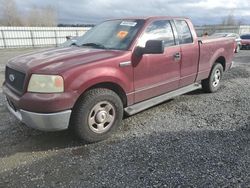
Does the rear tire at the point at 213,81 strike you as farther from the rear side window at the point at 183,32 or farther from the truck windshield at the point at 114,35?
the truck windshield at the point at 114,35

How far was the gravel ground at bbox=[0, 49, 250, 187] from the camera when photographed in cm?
299

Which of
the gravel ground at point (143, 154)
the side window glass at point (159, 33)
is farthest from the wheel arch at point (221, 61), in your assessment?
the side window glass at point (159, 33)

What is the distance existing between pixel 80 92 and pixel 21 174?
48.8 inches

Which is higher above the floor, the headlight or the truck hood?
the truck hood

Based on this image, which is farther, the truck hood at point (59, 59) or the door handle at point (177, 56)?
the door handle at point (177, 56)

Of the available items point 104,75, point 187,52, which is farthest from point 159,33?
point 104,75

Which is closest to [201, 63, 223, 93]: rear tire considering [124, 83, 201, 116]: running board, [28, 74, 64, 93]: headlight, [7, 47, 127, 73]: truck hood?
[124, 83, 201, 116]: running board

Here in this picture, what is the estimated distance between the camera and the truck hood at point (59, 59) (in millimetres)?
3500

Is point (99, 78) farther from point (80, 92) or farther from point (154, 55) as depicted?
point (154, 55)

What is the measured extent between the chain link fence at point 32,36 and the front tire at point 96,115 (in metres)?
28.5

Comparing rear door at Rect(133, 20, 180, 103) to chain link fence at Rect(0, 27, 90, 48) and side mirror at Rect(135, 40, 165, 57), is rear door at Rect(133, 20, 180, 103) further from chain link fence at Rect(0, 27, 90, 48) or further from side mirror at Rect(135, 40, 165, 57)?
chain link fence at Rect(0, 27, 90, 48)

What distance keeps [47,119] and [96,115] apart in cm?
75

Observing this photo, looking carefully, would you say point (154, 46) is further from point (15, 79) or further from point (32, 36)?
point (32, 36)

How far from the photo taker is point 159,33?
15.6 ft
